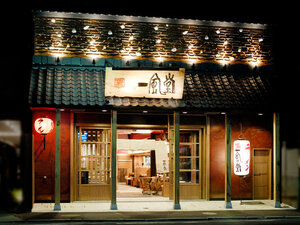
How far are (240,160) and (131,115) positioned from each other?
520cm

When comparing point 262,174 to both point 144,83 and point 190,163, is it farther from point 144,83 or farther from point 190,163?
Answer: point 144,83

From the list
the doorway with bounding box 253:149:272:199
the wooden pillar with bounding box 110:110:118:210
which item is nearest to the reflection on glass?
the wooden pillar with bounding box 110:110:118:210

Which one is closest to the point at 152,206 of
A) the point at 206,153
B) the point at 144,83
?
the point at 206,153

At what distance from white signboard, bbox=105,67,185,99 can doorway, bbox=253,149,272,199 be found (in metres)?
5.50

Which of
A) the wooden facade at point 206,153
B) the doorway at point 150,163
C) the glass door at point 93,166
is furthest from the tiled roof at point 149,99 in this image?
the doorway at point 150,163

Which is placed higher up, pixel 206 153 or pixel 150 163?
pixel 206 153

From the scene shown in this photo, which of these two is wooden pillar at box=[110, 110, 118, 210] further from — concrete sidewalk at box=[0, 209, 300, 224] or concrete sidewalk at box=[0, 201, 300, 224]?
concrete sidewalk at box=[0, 209, 300, 224]

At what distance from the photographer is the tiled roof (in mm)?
15359

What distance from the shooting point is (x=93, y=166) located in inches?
693

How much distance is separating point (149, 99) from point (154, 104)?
370 millimetres

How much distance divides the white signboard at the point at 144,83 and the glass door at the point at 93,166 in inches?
112

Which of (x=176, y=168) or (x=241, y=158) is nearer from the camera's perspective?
(x=176, y=168)

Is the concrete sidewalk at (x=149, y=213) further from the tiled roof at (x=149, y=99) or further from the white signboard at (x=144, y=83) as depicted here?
the white signboard at (x=144, y=83)

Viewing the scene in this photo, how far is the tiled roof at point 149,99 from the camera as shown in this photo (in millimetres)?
15359
